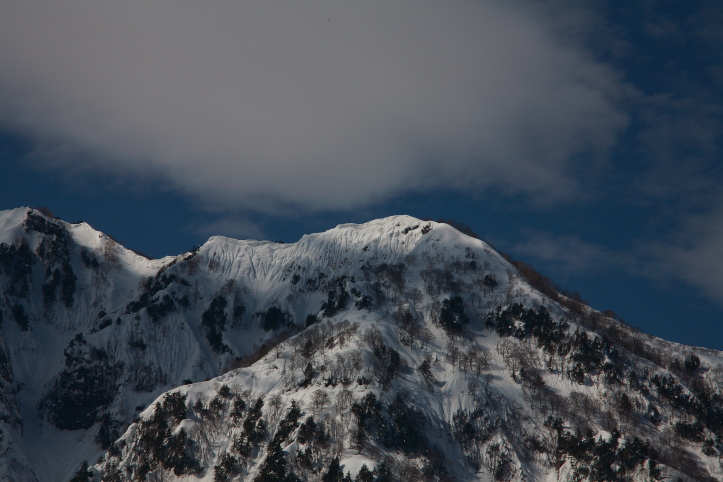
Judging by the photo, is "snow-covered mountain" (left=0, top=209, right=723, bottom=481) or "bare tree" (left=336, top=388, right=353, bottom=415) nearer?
"snow-covered mountain" (left=0, top=209, right=723, bottom=481)

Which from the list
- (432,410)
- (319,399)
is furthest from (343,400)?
(432,410)

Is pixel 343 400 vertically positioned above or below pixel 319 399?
above

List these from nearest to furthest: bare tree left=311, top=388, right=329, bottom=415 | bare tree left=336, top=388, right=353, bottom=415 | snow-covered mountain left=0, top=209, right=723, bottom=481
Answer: snow-covered mountain left=0, top=209, right=723, bottom=481 < bare tree left=336, top=388, right=353, bottom=415 < bare tree left=311, top=388, right=329, bottom=415

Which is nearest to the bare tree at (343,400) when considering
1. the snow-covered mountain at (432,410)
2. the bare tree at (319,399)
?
the snow-covered mountain at (432,410)

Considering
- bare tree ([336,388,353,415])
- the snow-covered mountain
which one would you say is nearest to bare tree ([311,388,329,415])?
the snow-covered mountain

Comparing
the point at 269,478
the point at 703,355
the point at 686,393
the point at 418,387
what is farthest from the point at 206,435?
the point at 703,355

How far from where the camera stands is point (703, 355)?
17675cm

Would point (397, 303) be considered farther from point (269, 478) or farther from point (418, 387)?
point (269, 478)

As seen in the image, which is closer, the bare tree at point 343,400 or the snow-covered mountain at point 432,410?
the snow-covered mountain at point 432,410

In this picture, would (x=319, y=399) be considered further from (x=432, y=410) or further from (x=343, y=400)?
(x=432, y=410)

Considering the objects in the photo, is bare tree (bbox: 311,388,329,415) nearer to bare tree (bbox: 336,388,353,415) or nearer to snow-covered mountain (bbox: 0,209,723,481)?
snow-covered mountain (bbox: 0,209,723,481)

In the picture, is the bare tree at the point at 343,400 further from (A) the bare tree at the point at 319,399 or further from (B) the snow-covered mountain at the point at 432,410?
(A) the bare tree at the point at 319,399

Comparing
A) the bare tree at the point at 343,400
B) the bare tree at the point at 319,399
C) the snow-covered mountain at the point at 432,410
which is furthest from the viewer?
the bare tree at the point at 319,399

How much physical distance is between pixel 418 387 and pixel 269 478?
45.0 meters
